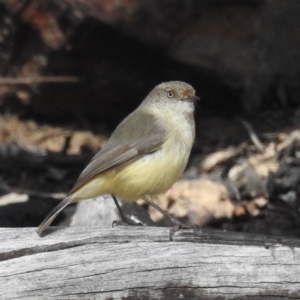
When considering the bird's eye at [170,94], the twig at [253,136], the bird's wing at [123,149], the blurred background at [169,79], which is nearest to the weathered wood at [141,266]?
the bird's wing at [123,149]

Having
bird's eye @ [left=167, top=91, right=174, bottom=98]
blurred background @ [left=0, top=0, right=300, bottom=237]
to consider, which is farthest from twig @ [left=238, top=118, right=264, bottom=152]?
bird's eye @ [left=167, top=91, right=174, bottom=98]

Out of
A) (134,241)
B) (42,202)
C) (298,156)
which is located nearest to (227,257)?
(134,241)

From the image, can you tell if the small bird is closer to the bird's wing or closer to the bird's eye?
the bird's wing

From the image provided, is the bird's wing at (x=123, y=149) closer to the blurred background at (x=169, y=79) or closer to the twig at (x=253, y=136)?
the blurred background at (x=169, y=79)

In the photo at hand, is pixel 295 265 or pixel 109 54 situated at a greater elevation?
pixel 109 54

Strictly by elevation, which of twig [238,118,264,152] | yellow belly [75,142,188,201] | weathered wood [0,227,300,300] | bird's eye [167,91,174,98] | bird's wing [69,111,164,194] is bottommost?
twig [238,118,264,152]

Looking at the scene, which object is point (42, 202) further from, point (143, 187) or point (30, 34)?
point (30, 34)
